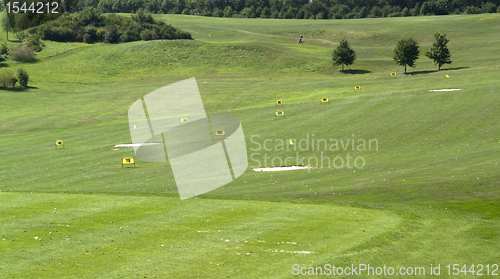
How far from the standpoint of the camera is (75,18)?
144 m

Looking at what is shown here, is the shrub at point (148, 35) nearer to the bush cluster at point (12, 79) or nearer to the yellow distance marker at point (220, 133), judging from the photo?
the bush cluster at point (12, 79)

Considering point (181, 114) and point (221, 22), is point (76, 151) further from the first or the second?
point (221, 22)

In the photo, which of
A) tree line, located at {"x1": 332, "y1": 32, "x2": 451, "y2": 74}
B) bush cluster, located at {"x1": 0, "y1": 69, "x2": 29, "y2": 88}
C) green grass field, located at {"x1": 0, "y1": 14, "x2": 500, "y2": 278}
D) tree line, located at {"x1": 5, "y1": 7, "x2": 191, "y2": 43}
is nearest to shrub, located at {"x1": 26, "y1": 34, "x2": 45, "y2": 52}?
tree line, located at {"x1": 5, "y1": 7, "x2": 191, "y2": 43}

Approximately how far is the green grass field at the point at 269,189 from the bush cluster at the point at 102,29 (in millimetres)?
44605

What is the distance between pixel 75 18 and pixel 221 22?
5922 centimetres

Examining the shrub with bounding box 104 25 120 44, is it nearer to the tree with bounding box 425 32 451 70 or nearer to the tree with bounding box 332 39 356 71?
the tree with bounding box 332 39 356 71

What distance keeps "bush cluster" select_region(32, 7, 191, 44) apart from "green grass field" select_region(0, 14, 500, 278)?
146ft

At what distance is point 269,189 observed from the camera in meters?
29.5

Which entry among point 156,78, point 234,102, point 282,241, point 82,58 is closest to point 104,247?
point 282,241

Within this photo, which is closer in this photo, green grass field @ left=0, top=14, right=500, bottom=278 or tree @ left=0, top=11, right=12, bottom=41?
green grass field @ left=0, top=14, right=500, bottom=278

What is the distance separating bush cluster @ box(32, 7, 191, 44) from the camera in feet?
449

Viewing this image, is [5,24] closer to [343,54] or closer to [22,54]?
[22,54]

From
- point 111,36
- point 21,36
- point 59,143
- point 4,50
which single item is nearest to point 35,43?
point 4,50

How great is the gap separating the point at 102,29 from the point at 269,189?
123439 millimetres
